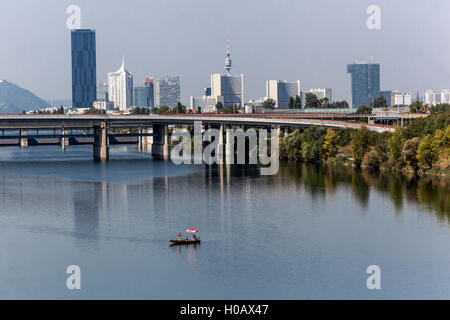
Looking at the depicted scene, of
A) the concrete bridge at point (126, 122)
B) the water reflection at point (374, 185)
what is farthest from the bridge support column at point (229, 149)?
the water reflection at point (374, 185)

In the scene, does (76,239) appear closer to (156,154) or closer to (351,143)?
(351,143)

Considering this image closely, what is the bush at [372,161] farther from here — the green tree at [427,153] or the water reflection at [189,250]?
the water reflection at [189,250]

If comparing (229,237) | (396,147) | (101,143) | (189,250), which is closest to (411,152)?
(396,147)

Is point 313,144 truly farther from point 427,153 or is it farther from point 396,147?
point 427,153

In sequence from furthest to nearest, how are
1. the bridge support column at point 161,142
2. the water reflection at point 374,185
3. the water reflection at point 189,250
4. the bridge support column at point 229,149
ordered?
the bridge support column at point 161,142
the bridge support column at point 229,149
the water reflection at point 374,185
the water reflection at point 189,250

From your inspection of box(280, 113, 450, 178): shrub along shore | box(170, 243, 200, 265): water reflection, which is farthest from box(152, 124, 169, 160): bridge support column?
box(170, 243, 200, 265): water reflection

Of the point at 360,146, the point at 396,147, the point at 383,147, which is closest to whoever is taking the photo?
the point at 396,147
